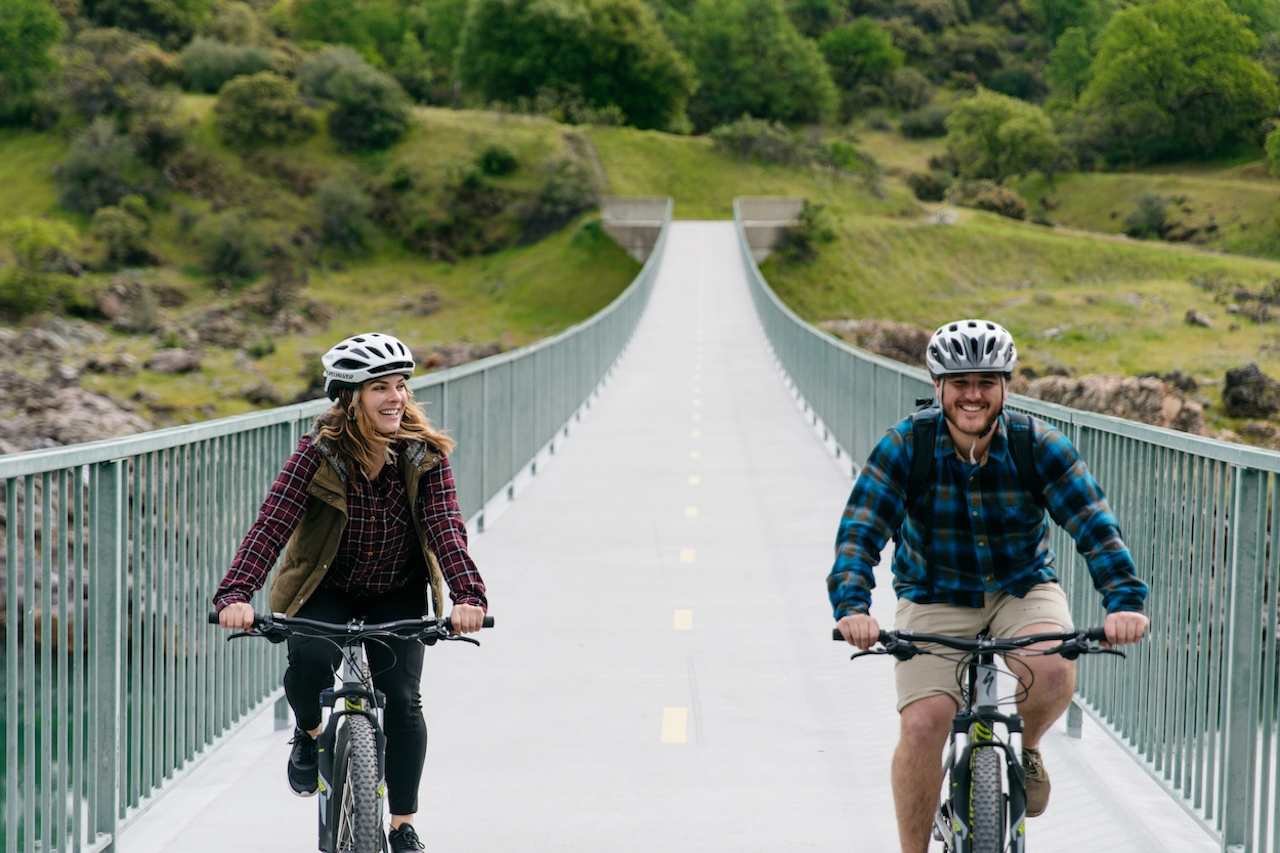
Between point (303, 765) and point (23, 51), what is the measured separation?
3828 inches

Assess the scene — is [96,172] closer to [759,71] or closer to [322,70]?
[322,70]

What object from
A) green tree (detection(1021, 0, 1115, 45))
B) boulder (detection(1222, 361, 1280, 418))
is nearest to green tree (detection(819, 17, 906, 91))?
green tree (detection(1021, 0, 1115, 45))

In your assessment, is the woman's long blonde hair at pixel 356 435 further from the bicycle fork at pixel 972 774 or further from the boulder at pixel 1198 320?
the boulder at pixel 1198 320

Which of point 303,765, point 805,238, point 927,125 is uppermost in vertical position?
point 927,125

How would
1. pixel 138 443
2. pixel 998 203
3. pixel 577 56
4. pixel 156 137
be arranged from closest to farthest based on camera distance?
pixel 138 443 → pixel 156 137 → pixel 998 203 → pixel 577 56

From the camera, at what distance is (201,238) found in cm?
6894

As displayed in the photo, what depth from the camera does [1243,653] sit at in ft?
13.6

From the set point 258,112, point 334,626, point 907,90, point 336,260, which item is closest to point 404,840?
point 334,626

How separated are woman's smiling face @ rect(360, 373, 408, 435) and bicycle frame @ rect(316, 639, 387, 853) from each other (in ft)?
2.11

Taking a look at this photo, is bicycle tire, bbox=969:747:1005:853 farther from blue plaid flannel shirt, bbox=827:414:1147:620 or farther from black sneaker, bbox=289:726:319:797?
black sneaker, bbox=289:726:319:797

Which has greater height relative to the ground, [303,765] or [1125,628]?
[1125,628]

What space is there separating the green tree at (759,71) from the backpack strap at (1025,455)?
120m

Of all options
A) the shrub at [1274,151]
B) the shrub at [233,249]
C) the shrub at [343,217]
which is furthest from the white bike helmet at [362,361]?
the shrub at [1274,151]

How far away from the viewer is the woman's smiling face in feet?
12.6
